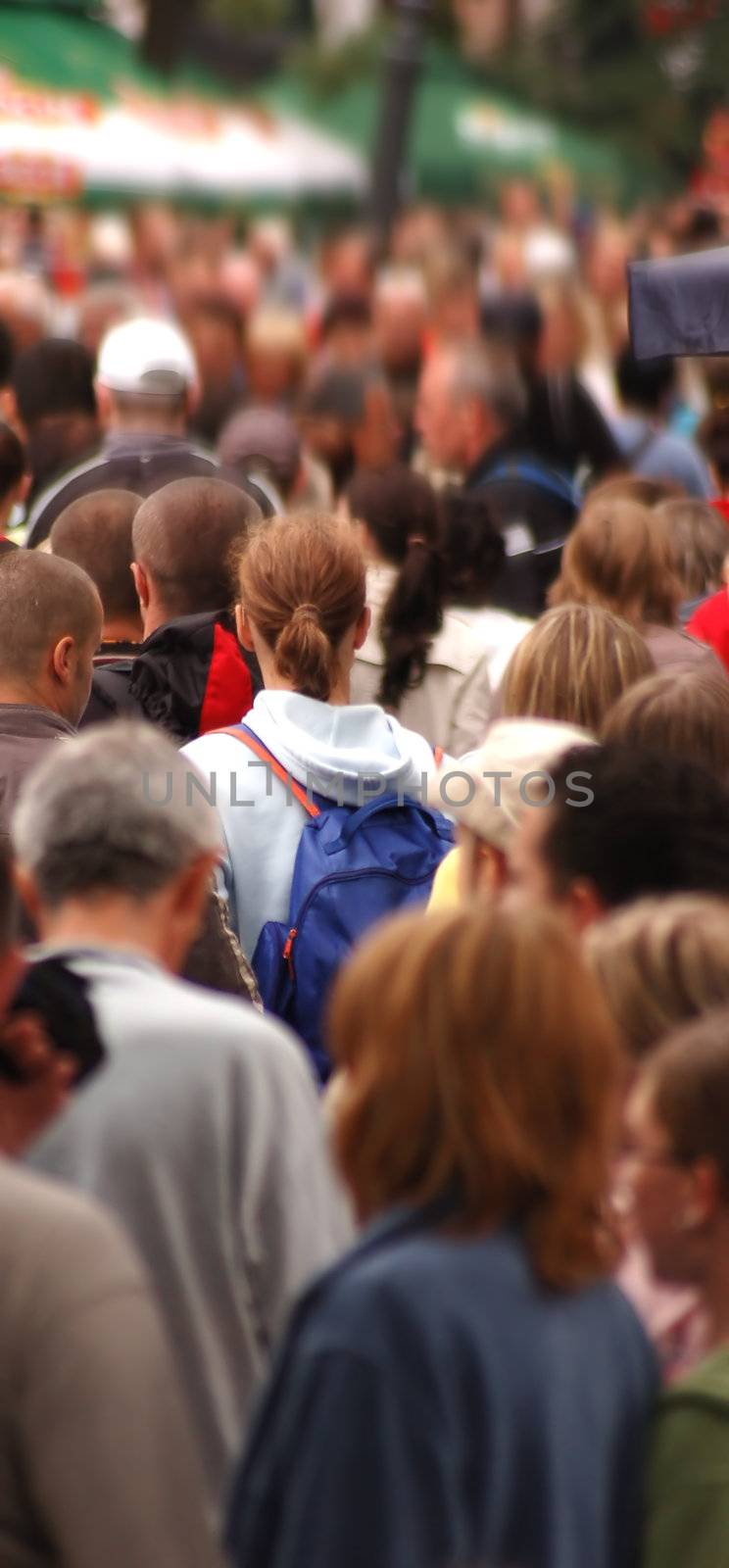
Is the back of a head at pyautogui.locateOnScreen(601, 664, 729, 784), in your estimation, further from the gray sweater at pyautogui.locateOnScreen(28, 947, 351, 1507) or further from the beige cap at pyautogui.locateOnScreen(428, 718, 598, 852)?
the gray sweater at pyautogui.locateOnScreen(28, 947, 351, 1507)

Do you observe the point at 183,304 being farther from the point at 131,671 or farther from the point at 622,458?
the point at 131,671

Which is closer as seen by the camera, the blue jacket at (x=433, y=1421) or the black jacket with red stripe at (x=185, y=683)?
the blue jacket at (x=433, y=1421)

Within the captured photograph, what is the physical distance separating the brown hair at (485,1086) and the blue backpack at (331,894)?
1858 millimetres

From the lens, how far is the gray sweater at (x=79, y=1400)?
2133mm

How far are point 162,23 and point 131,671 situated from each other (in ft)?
43.6

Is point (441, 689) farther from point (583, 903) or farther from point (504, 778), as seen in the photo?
point (583, 903)

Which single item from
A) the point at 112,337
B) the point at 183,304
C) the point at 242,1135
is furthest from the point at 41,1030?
the point at 183,304

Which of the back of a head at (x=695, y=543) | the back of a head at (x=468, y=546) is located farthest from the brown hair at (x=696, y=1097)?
the back of a head at (x=695, y=543)

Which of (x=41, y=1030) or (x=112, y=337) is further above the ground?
(x=112, y=337)

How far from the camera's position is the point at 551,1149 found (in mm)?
2297

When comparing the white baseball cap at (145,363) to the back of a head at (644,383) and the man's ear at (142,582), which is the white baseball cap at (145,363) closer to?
the man's ear at (142,582)

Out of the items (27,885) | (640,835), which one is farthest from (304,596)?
(27,885)

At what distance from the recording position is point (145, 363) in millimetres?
7215

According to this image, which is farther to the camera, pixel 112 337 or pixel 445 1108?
pixel 112 337
